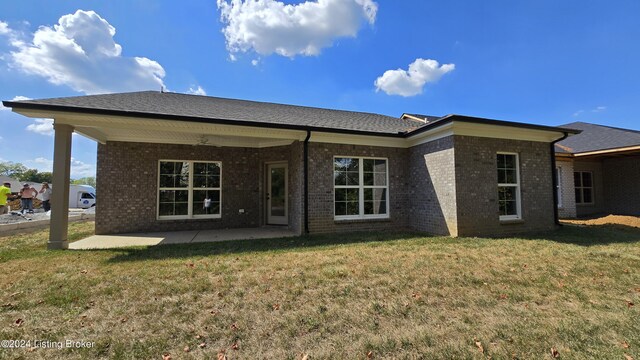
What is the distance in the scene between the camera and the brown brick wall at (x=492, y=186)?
7547 millimetres

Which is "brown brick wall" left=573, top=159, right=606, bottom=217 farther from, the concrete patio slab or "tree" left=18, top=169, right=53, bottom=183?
"tree" left=18, top=169, right=53, bottom=183

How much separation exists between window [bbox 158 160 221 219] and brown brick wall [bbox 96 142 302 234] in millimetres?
203

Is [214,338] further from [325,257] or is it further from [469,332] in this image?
[325,257]

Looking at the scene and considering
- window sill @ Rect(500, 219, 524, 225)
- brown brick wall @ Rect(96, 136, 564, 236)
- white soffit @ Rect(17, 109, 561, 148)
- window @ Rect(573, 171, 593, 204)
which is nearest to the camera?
white soffit @ Rect(17, 109, 561, 148)

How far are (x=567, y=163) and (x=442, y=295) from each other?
13.0 metres

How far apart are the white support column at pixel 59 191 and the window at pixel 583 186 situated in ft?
62.8

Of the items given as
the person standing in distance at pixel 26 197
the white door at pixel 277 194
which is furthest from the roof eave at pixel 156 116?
the person standing in distance at pixel 26 197

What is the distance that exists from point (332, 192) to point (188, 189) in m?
4.89

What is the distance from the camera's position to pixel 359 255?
5555mm

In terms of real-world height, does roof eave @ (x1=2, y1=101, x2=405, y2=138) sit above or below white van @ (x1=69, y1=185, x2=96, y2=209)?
above

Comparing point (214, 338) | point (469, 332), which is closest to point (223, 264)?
point (214, 338)

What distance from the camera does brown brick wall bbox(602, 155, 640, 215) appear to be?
495 inches

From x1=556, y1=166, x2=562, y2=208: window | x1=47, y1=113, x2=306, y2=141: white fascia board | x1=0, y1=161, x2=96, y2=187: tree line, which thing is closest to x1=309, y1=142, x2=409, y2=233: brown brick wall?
x1=47, y1=113, x2=306, y2=141: white fascia board

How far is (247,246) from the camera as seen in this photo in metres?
6.57
